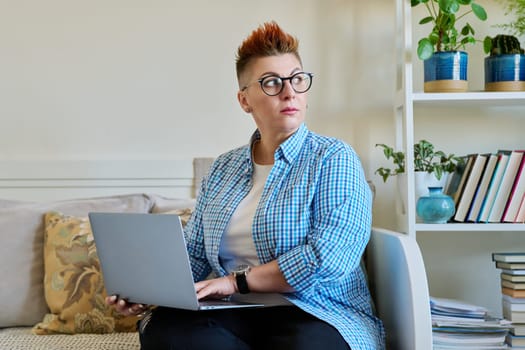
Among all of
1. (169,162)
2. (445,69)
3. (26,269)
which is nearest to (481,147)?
(445,69)

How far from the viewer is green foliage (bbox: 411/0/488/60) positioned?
1956 mm

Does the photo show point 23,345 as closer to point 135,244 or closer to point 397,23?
point 135,244

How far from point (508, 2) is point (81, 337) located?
1.61 meters

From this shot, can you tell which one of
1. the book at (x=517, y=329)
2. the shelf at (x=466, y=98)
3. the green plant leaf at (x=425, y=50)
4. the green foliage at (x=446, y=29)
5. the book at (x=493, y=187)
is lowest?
the book at (x=517, y=329)

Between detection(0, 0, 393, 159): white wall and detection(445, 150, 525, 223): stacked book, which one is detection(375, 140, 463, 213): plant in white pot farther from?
detection(0, 0, 393, 159): white wall

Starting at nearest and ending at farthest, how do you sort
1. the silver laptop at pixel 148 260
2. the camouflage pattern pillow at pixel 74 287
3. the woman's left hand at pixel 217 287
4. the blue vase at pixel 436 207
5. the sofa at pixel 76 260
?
the silver laptop at pixel 148 260
the woman's left hand at pixel 217 287
the sofa at pixel 76 260
the camouflage pattern pillow at pixel 74 287
the blue vase at pixel 436 207

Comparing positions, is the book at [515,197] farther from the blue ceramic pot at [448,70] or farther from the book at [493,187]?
the blue ceramic pot at [448,70]

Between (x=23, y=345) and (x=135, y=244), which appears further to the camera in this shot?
(x=23, y=345)

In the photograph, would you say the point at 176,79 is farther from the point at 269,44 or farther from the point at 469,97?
the point at 469,97

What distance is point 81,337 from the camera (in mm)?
1812

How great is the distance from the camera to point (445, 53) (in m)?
2.00

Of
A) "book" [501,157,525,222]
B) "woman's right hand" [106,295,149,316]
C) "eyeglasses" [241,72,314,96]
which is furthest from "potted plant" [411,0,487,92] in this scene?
"woman's right hand" [106,295,149,316]

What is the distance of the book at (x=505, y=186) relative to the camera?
1.98m

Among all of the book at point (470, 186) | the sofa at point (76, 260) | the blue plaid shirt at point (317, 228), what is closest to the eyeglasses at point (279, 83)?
the blue plaid shirt at point (317, 228)
